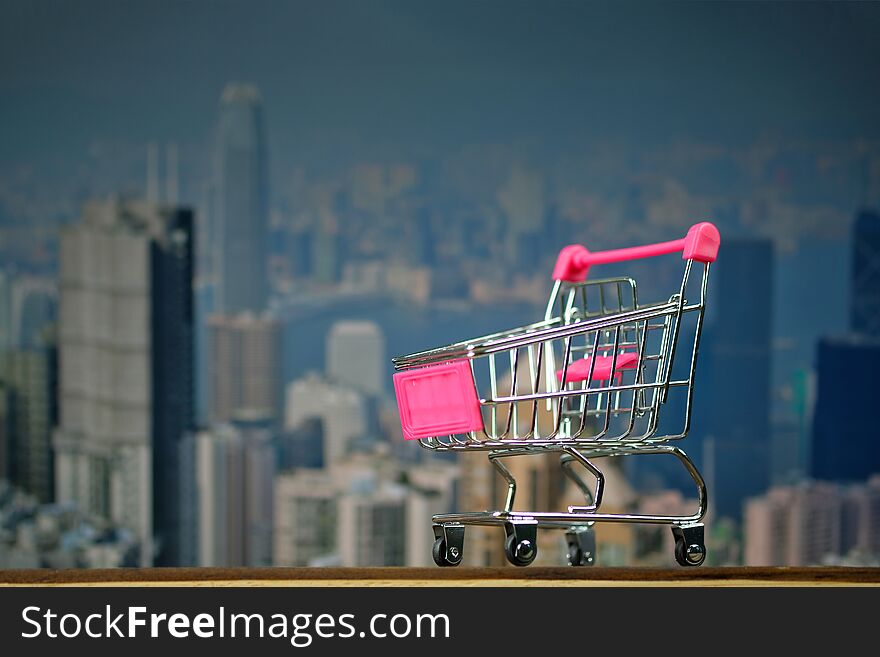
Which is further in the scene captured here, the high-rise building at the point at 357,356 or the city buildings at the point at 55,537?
the city buildings at the point at 55,537

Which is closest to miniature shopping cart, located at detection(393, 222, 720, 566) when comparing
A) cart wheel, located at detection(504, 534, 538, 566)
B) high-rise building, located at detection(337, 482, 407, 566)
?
cart wheel, located at detection(504, 534, 538, 566)

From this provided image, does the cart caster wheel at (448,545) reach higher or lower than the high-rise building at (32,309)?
lower

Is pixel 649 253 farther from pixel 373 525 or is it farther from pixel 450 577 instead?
pixel 373 525

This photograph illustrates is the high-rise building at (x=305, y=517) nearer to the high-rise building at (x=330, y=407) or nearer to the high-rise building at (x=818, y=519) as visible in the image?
the high-rise building at (x=330, y=407)

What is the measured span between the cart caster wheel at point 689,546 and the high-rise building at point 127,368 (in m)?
14.5

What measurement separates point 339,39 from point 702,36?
13.1 ft

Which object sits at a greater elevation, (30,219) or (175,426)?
(30,219)

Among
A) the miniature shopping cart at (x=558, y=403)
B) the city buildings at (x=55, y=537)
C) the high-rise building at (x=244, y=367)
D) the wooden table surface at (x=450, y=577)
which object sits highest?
the high-rise building at (x=244, y=367)

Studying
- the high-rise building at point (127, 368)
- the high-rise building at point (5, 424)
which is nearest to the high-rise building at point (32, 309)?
the high-rise building at point (127, 368)

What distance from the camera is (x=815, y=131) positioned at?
14.2 metres

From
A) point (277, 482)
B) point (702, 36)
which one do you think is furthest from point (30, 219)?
point (702, 36)

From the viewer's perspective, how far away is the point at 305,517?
16.4m

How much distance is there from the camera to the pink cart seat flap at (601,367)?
2688mm
